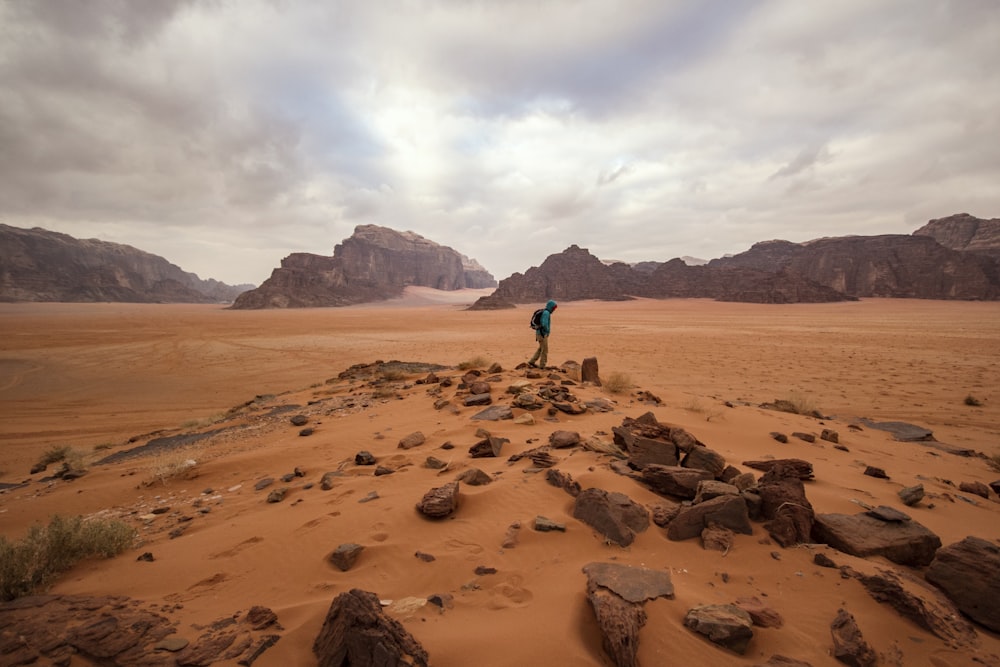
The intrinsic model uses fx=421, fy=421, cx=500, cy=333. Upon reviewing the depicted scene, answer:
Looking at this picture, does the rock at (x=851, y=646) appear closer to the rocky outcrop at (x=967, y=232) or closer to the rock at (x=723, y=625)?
the rock at (x=723, y=625)

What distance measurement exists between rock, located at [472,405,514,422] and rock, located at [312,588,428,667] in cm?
451

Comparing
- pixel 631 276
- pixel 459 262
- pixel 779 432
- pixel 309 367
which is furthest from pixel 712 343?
pixel 459 262

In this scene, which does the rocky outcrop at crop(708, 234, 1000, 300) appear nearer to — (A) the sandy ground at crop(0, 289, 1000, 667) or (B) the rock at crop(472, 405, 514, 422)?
(A) the sandy ground at crop(0, 289, 1000, 667)

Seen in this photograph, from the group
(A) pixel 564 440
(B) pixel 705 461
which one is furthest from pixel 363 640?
(B) pixel 705 461

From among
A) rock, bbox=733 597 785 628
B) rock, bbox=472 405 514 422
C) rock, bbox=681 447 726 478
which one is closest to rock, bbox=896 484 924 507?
rock, bbox=681 447 726 478

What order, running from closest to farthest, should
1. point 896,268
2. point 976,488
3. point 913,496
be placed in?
1. point 913,496
2. point 976,488
3. point 896,268

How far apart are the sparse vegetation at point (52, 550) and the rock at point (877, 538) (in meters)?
5.62

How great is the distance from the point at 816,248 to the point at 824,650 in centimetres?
13039

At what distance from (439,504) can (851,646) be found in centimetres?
272

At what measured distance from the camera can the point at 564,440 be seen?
518 cm

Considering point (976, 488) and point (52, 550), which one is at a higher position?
point (52, 550)

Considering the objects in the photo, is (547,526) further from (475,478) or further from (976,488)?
(976,488)

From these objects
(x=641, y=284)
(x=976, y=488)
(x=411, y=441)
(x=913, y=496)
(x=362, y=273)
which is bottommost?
(x=976, y=488)

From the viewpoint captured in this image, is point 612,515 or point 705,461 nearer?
point 612,515
